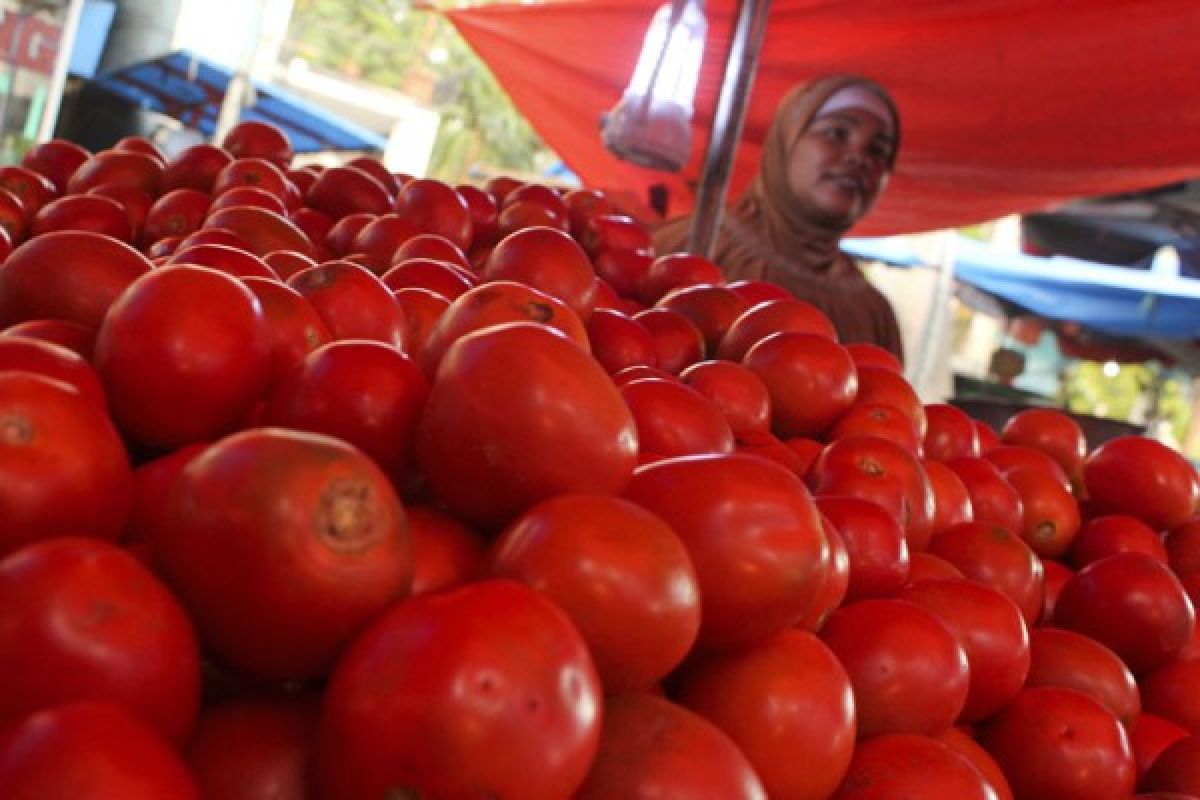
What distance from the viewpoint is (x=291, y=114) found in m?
8.90

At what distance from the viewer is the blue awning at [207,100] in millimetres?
8117

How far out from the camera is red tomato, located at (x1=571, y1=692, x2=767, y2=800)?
716mm

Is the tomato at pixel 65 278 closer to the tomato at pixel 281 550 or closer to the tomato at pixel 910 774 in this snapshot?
the tomato at pixel 281 550

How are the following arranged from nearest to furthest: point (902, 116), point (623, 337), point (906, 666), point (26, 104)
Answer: point (906, 666), point (623, 337), point (902, 116), point (26, 104)

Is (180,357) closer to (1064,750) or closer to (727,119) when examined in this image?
(1064,750)

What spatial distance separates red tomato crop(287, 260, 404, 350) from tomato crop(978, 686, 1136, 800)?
79cm

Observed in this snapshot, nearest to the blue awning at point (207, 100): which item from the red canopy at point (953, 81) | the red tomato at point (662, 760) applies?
the red canopy at point (953, 81)

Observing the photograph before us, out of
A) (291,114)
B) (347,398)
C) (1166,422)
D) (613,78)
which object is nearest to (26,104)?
(291,114)

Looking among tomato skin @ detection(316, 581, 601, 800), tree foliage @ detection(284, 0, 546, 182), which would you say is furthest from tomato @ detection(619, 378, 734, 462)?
tree foliage @ detection(284, 0, 546, 182)

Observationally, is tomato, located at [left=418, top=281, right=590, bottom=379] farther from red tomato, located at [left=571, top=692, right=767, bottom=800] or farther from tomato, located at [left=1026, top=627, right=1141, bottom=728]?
tomato, located at [left=1026, top=627, right=1141, bottom=728]

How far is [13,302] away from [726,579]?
2.54 feet

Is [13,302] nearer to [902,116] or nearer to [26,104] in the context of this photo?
[902,116]

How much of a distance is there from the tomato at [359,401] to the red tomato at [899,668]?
0.46m

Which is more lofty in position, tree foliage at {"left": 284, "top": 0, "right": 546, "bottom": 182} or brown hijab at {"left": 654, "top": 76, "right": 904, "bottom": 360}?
tree foliage at {"left": 284, "top": 0, "right": 546, "bottom": 182}
